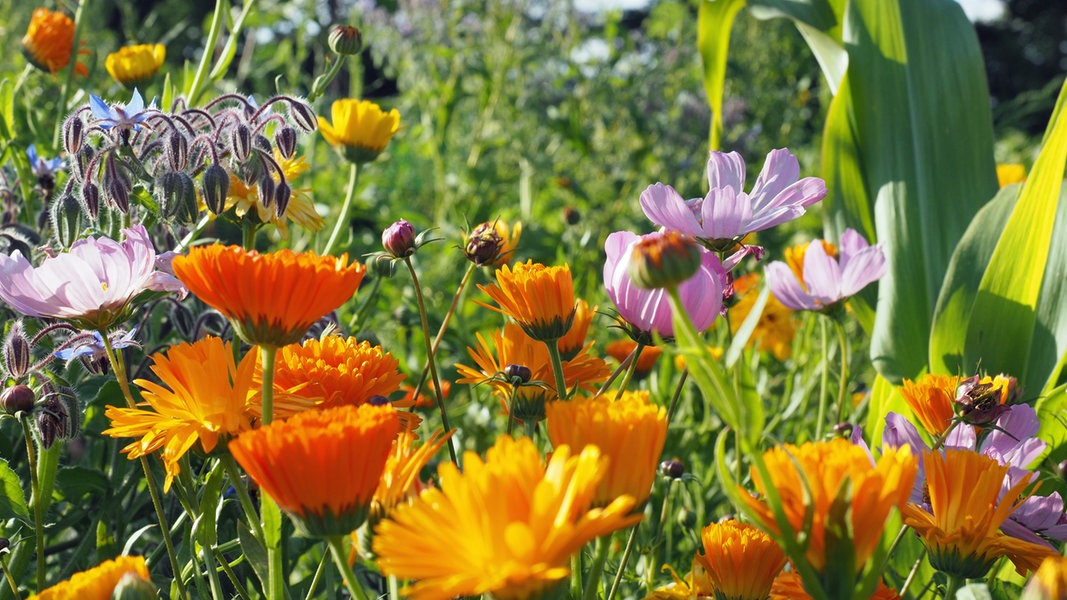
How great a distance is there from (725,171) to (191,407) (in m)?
0.40

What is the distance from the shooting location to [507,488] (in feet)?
1.21

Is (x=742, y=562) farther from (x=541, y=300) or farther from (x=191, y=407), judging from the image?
(x=191, y=407)

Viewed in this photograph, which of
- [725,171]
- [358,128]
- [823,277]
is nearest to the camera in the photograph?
[725,171]

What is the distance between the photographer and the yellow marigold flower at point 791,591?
1.74ft

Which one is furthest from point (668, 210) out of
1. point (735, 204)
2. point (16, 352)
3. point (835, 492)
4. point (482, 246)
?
point (16, 352)

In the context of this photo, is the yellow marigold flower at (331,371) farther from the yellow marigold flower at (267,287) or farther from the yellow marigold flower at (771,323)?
the yellow marigold flower at (771,323)

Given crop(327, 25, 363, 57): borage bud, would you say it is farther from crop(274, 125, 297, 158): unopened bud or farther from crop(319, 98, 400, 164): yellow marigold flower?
crop(274, 125, 297, 158): unopened bud

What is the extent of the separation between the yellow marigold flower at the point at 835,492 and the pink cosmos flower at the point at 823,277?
1.16 ft

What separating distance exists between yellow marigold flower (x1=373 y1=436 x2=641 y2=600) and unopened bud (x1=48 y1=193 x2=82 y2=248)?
60 cm

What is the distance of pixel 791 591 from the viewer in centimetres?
54

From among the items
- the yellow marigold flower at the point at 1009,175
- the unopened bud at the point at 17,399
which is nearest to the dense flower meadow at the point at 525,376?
the unopened bud at the point at 17,399

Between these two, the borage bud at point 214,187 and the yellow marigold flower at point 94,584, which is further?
the borage bud at point 214,187

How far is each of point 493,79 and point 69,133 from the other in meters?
1.98

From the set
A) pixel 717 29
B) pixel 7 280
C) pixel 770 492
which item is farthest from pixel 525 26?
pixel 770 492
